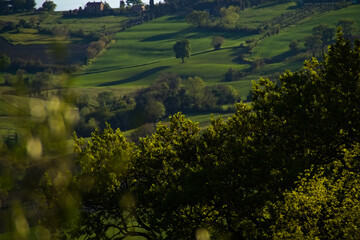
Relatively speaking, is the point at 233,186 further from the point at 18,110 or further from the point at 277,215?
the point at 18,110

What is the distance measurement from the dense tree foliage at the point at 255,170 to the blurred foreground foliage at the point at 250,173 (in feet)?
0.23

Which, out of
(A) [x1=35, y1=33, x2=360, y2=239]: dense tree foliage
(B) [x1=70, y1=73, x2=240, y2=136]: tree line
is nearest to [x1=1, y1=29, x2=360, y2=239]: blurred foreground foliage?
(A) [x1=35, y1=33, x2=360, y2=239]: dense tree foliage

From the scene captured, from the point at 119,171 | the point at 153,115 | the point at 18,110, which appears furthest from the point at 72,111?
the point at 119,171

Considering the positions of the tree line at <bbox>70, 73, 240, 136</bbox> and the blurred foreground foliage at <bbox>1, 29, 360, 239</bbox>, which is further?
the tree line at <bbox>70, 73, 240, 136</bbox>

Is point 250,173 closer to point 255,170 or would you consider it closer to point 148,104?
point 255,170

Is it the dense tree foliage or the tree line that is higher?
the dense tree foliage

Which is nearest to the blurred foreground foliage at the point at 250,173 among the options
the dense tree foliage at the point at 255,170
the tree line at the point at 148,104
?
the dense tree foliage at the point at 255,170

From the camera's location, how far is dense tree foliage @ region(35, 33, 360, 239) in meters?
28.2

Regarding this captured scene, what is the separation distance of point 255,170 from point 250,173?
689 mm

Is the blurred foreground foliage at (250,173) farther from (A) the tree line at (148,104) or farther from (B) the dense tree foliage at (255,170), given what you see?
(A) the tree line at (148,104)

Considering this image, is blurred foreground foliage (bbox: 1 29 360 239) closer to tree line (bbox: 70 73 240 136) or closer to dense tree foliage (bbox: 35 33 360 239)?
dense tree foliage (bbox: 35 33 360 239)

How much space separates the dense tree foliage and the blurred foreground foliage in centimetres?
7

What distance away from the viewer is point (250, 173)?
94.4 ft

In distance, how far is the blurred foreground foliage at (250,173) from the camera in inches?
1110
